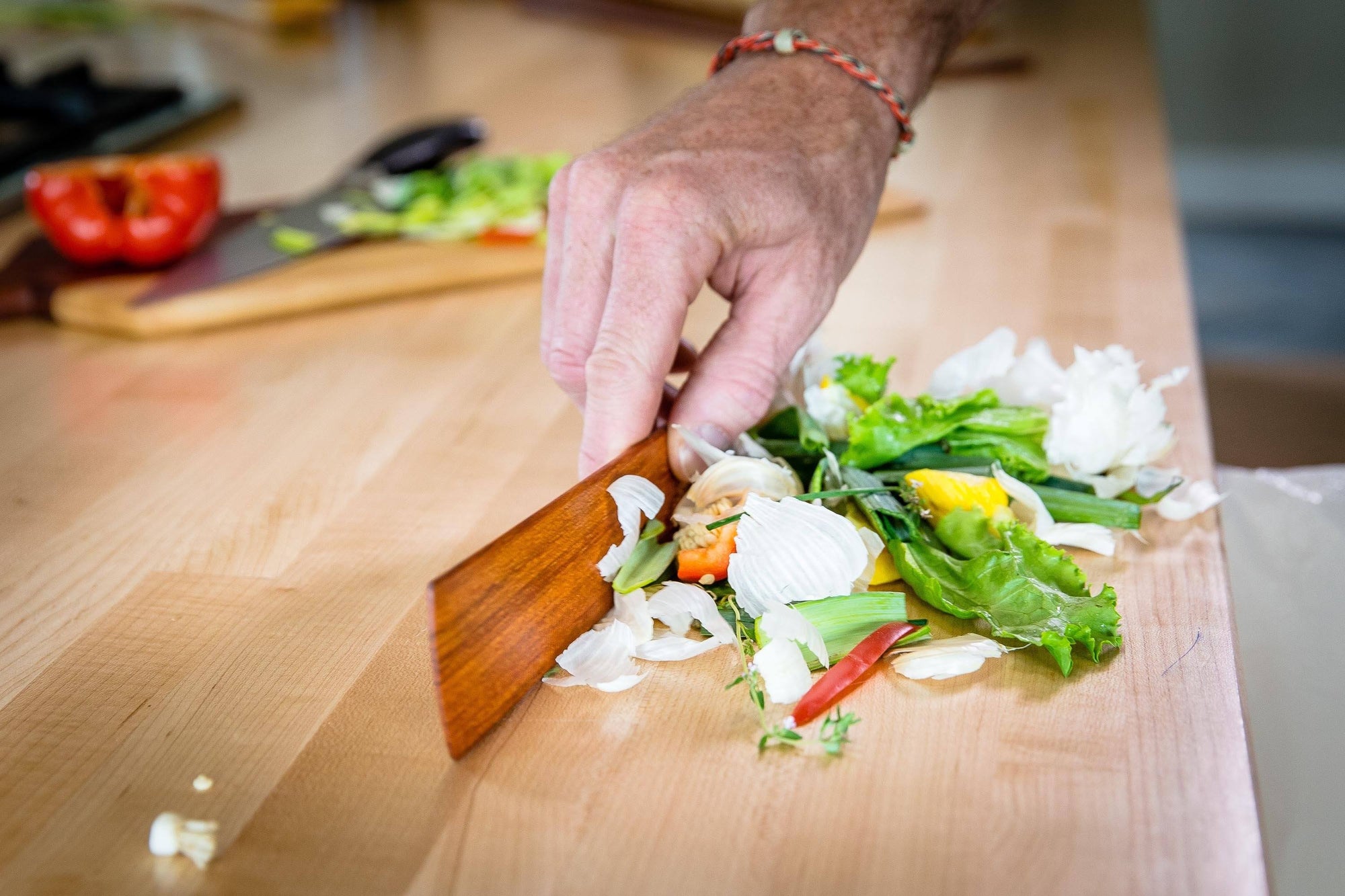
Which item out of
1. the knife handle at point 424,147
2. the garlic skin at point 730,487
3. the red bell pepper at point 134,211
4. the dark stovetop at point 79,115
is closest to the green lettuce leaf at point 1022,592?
the garlic skin at point 730,487

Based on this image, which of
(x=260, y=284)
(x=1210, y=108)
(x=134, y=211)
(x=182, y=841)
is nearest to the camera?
(x=182, y=841)

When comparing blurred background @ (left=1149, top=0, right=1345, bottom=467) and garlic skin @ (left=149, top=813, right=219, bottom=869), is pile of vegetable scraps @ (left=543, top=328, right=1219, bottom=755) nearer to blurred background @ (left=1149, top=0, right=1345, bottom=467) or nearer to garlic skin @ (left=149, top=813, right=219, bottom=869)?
garlic skin @ (left=149, top=813, right=219, bottom=869)

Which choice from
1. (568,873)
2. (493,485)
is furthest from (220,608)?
(568,873)

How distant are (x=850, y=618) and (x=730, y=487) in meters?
0.15

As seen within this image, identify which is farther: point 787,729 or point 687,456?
point 687,456

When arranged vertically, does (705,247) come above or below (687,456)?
above

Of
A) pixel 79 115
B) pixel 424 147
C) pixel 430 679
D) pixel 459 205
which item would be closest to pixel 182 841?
pixel 430 679

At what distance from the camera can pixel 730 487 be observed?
947mm

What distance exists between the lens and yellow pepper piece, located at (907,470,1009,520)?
3.11 feet

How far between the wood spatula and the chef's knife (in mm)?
949

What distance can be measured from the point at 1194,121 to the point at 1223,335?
1176mm

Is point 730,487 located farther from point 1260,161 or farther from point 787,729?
point 1260,161

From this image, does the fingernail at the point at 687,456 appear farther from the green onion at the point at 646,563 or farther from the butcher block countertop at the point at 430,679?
the butcher block countertop at the point at 430,679

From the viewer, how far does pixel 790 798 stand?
0.73 m
